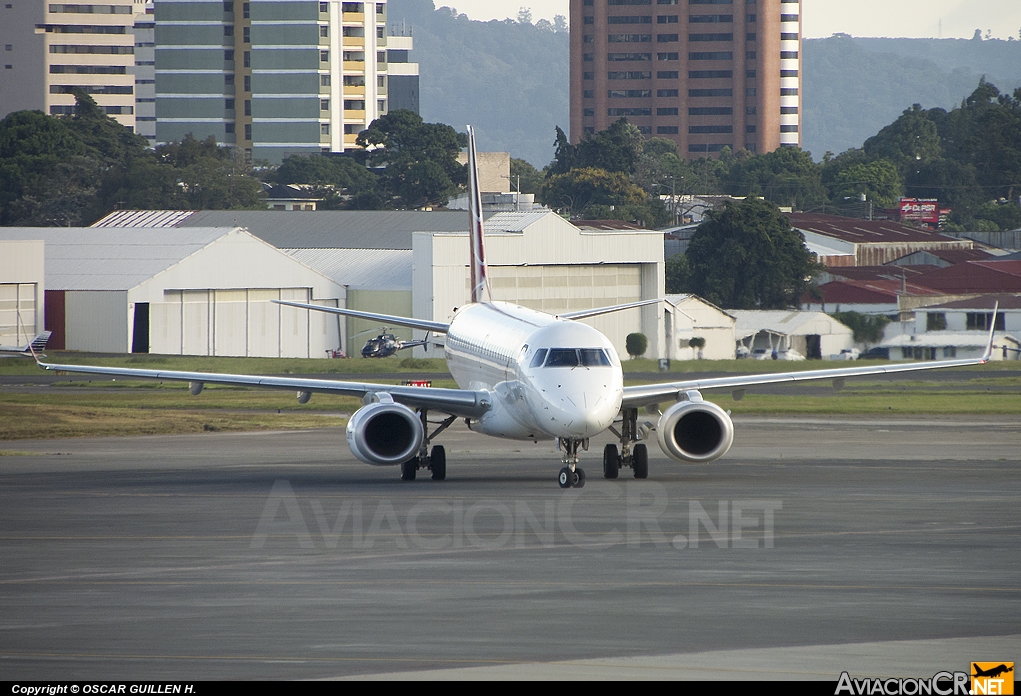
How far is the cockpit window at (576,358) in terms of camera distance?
106 ft

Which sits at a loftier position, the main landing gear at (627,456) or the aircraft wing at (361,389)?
the aircraft wing at (361,389)

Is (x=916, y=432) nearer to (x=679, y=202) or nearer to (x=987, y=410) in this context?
(x=987, y=410)

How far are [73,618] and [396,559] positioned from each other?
597 cm

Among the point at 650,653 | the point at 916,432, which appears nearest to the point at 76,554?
the point at 650,653

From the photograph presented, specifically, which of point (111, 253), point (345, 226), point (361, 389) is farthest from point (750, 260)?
point (361, 389)

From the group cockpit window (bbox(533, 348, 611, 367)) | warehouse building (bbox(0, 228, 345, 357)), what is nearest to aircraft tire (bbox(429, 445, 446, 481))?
cockpit window (bbox(533, 348, 611, 367))

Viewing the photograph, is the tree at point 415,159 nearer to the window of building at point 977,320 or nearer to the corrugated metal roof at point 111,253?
the corrugated metal roof at point 111,253

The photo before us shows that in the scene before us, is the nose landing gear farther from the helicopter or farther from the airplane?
the helicopter

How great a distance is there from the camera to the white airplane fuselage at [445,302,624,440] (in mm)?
31562

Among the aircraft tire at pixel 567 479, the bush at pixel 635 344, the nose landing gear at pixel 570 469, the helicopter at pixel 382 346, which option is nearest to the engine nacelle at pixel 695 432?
the nose landing gear at pixel 570 469

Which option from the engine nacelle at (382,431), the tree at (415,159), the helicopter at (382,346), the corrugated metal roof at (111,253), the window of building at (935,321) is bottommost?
the helicopter at (382,346)

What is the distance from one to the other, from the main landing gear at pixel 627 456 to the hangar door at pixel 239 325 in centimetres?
6494

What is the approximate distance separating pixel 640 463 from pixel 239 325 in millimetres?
69776

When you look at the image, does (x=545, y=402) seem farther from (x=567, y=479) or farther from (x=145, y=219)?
(x=145, y=219)
